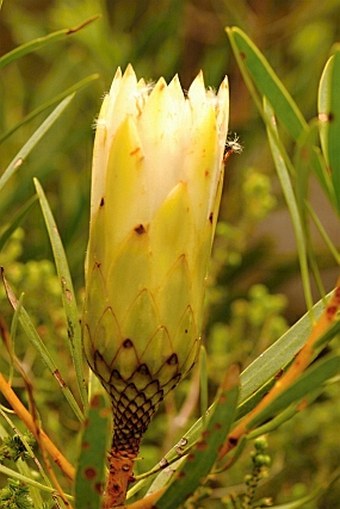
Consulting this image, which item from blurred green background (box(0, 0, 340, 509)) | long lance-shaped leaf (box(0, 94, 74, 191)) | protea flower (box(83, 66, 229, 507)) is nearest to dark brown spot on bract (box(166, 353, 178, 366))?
protea flower (box(83, 66, 229, 507))

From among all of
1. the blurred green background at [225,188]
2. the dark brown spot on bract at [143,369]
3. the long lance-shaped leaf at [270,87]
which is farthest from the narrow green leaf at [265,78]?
the blurred green background at [225,188]

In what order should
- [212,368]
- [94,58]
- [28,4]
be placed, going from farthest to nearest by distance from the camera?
1. [28,4]
2. [94,58]
3. [212,368]

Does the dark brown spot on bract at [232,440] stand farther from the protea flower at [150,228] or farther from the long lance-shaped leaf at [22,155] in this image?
the long lance-shaped leaf at [22,155]

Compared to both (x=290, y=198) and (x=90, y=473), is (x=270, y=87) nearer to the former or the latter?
(x=290, y=198)

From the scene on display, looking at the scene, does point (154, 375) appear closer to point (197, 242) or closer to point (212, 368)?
point (197, 242)

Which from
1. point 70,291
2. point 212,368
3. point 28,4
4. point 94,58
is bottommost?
point 70,291

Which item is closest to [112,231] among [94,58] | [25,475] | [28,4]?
[25,475]

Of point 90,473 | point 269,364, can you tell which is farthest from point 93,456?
point 269,364

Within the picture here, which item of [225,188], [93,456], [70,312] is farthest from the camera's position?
[225,188]
